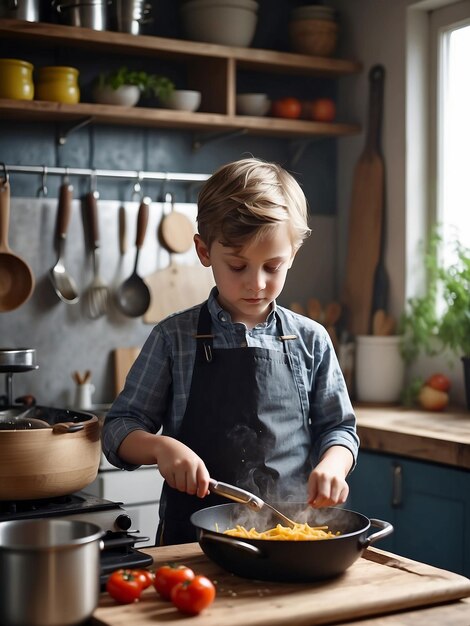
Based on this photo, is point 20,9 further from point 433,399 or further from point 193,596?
point 193,596

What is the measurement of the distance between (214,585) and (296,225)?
64 centimetres

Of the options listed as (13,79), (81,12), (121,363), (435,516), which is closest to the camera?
(435,516)

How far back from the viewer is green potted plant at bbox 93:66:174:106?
307 cm

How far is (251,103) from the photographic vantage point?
3330 mm

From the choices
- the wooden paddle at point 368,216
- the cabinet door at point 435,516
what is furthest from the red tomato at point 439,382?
the cabinet door at point 435,516

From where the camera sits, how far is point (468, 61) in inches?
128

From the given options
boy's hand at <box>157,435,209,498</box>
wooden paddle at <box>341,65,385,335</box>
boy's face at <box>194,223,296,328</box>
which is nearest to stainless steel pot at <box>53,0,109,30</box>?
wooden paddle at <box>341,65,385,335</box>

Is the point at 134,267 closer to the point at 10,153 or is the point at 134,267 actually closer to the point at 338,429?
the point at 10,153

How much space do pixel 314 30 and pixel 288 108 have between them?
1.06 feet

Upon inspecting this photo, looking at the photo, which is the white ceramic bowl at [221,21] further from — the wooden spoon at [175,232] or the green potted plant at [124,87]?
the wooden spoon at [175,232]

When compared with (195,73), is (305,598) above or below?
below

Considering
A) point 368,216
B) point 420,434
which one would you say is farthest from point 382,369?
point 420,434

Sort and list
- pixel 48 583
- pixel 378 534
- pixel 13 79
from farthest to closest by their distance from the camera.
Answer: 1. pixel 13 79
2. pixel 378 534
3. pixel 48 583

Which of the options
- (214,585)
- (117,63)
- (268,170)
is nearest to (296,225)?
(268,170)
